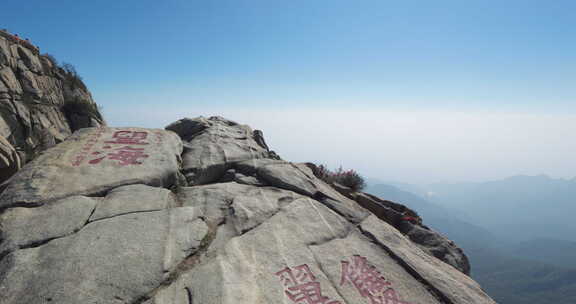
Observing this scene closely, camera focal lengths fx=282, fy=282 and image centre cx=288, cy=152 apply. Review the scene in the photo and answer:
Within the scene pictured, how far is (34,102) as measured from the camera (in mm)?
25469

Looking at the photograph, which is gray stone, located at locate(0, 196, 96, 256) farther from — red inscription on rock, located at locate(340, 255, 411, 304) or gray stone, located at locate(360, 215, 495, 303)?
gray stone, located at locate(360, 215, 495, 303)

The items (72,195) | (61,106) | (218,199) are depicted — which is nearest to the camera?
(72,195)

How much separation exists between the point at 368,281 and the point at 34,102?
3189 centimetres

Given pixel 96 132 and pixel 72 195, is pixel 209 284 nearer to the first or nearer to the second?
pixel 72 195

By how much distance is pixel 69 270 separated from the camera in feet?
17.9

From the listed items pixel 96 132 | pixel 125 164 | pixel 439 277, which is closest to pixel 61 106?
pixel 96 132

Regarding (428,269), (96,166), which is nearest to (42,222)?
(96,166)

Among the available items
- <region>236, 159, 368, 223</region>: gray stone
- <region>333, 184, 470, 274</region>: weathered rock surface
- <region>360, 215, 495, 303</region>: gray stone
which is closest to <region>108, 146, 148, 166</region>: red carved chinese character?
<region>236, 159, 368, 223</region>: gray stone

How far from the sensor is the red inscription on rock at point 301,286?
240 inches

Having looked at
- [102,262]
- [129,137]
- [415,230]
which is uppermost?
[129,137]

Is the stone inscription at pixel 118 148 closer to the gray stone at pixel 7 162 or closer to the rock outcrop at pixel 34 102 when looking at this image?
the gray stone at pixel 7 162

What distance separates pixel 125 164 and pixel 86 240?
3985 mm

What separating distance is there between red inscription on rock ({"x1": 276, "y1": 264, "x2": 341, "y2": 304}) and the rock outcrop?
20514 mm

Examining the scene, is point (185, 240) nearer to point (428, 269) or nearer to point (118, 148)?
point (118, 148)
